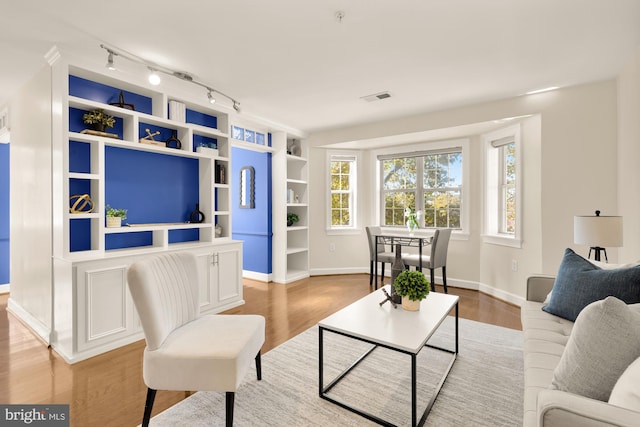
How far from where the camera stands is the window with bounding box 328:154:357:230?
584 centimetres

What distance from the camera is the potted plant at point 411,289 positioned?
2.22m

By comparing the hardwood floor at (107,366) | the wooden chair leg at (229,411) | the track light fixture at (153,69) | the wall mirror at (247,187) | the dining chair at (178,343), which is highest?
the track light fixture at (153,69)

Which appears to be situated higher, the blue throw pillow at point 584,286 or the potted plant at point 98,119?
the potted plant at point 98,119

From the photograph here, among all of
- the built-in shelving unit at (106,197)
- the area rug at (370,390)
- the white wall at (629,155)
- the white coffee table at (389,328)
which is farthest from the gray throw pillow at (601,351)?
the built-in shelving unit at (106,197)

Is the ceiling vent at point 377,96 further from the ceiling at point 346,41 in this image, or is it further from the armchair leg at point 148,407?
the armchair leg at point 148,407

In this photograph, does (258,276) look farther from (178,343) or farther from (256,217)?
(178,343)

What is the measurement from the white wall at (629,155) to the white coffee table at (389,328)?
1753mm

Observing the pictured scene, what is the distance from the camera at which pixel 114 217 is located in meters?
2.94

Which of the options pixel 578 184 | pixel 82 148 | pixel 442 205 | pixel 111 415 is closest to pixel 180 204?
pixel 82 148

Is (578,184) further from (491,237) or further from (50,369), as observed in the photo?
(50,369)

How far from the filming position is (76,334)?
98.9 inches

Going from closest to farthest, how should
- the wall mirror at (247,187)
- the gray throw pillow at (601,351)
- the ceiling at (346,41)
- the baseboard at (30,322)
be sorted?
the gray throw pillow at (601,351)
the ceiling at (346,41)
the baseboard at (30,322)
the wall mirror at (247,187)

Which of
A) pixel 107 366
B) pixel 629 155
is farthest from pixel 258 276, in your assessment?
pixel 629 155

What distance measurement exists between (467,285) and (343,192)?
2555 mm
